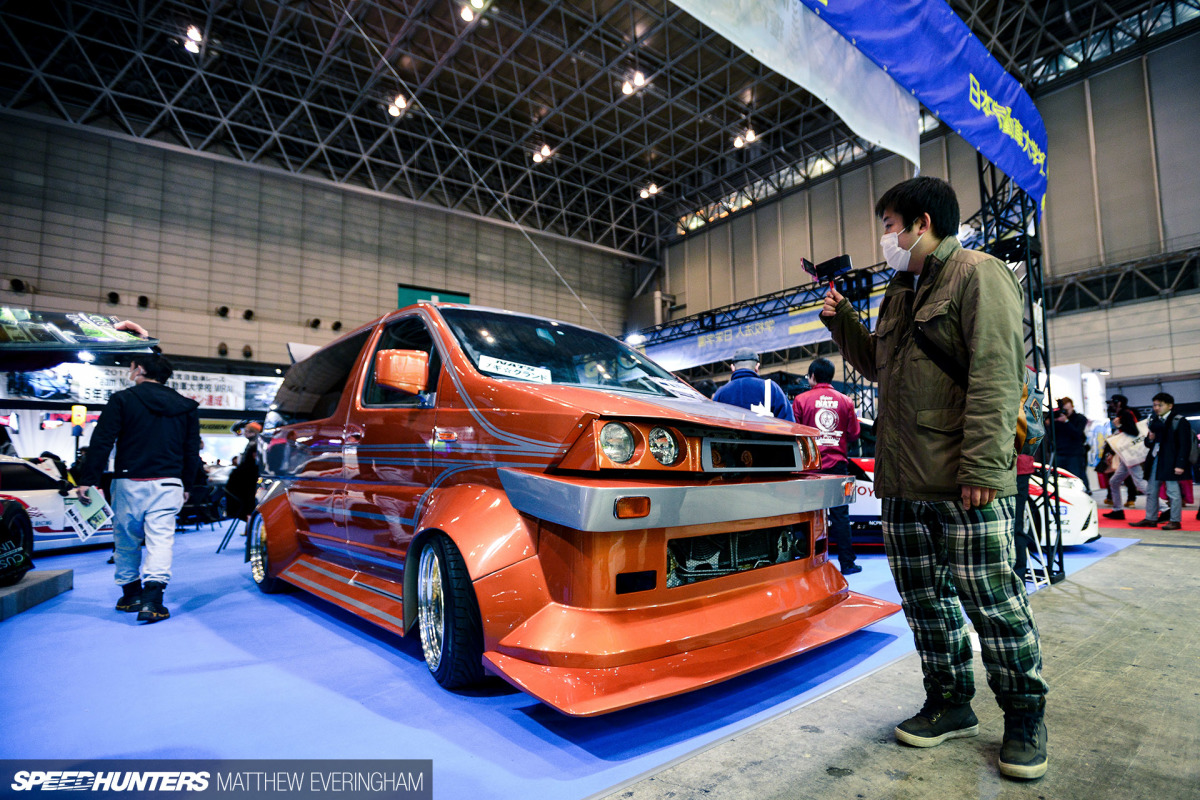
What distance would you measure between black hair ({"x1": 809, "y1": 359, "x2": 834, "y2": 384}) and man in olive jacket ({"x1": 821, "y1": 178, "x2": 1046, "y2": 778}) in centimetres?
261

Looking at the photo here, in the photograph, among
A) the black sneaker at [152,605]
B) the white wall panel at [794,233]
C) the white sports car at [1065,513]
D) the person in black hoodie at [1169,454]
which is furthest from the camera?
the white wall panel at [794,233]

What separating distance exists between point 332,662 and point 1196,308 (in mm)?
19224

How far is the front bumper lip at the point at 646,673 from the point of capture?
65.7 inches

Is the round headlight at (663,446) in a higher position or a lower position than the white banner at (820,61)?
lower

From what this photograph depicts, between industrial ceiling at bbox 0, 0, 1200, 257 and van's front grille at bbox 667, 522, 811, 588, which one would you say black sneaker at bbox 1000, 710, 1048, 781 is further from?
industrial ceiling at bbox 0, 0, 1200, 257

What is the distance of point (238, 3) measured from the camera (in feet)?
48.9

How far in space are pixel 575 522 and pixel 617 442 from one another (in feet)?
1.00

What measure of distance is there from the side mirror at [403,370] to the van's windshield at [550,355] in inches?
8.2

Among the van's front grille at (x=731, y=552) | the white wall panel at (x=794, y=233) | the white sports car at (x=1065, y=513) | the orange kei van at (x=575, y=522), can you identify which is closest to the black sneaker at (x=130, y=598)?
the orange kei van at (x=575, y=522)

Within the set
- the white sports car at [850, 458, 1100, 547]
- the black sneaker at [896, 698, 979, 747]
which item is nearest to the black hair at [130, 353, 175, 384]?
the black sneaker at [896, 698, 979, 747]

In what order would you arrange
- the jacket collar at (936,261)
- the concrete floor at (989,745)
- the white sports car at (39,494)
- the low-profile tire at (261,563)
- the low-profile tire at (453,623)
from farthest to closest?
the white sports car at (39,494), the low-profile tire at (261,563), the low-profile tire at (453,623), the jacket collar at (936,261), the concrete floor at (989,745)

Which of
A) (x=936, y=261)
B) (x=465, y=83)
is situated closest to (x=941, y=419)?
(x=936, y=261)

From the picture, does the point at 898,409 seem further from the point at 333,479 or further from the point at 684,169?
the point at 684,169

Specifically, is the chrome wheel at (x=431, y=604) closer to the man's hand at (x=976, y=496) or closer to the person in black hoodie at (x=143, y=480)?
the man's hand at (x=976, y=496)
